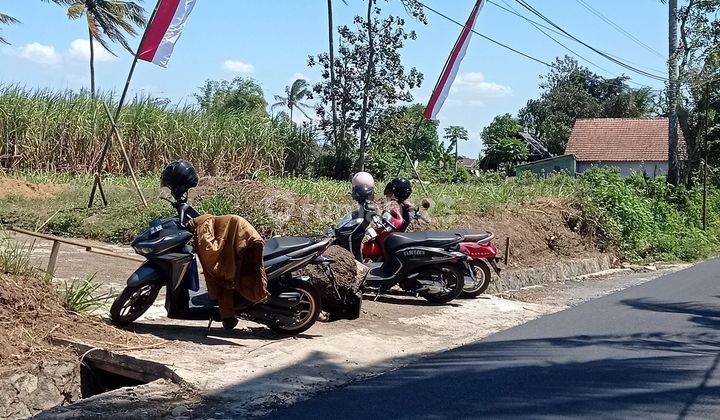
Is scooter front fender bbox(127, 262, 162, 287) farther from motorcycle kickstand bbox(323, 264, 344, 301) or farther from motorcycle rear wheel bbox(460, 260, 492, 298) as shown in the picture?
motorcycle rear wheel bbox(460, 260, 492, 298)

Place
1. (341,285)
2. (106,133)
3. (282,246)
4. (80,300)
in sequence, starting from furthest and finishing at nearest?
1. (106,133)
2. (341,285)
3. (282,246)
4. (80,300)

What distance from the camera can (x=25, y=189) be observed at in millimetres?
17562

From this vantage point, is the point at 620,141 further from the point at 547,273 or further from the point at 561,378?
the point at 561,378

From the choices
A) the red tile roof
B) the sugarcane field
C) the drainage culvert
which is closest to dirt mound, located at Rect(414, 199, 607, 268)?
the sugarcane field

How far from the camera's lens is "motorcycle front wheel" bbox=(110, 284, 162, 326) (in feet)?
25.6

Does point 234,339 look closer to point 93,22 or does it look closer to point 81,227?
point 81,227

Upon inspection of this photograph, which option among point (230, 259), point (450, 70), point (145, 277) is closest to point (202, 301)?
point (145, 277)

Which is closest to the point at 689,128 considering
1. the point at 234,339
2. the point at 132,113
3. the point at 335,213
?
the point at 132,113

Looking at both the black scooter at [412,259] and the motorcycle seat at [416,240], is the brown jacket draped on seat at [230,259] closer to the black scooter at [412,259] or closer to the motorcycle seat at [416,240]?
the black scooter at [412,259]

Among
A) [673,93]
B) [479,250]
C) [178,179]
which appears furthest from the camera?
[673,93]

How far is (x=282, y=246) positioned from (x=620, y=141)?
47.4 meters

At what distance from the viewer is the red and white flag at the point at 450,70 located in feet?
60.8

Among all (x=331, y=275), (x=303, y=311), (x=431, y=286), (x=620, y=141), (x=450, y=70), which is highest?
(x=620, y=141)

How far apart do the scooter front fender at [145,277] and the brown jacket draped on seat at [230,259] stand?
18.8 inches
